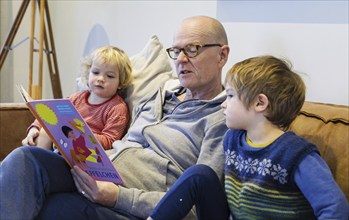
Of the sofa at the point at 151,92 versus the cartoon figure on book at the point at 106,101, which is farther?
the cartoon figure on book at the point at 106,101

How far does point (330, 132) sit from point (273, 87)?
281 millimetres

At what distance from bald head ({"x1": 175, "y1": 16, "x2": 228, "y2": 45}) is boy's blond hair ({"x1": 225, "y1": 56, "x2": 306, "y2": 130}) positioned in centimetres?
34

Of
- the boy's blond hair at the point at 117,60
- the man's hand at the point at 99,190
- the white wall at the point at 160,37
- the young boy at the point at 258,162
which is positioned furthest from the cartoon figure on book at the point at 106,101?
the young boy at the point at 258,162

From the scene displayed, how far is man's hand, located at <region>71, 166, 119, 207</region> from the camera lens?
160cm

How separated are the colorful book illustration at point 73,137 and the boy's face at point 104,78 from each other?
0.51m

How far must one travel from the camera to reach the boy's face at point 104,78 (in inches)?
83.3

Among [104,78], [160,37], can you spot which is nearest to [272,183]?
[104,78]

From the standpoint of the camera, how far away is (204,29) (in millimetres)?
1763

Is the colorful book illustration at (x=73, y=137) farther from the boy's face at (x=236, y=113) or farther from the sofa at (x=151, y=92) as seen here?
the sofa at (x=151, y=92)

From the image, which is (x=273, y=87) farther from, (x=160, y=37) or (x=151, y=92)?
(x=160, y=37)

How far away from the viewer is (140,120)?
1.97 meters

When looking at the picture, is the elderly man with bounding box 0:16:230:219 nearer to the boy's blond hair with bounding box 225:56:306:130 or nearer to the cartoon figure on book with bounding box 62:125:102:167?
the cartoon figure on book with bounding box 62:125:102:167

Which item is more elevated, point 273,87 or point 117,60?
point 273,87

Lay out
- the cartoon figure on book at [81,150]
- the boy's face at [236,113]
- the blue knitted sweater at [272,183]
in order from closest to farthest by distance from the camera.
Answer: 1. the blue knitted sweater at [272,183]
2. the boy's face at [236,113]
3. the cartoon figure on book at [81,150]
